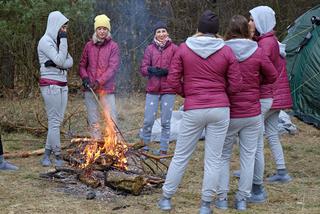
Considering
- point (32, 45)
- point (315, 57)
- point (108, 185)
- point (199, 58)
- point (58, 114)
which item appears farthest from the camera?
point (32, 45)

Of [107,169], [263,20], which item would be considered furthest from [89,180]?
[263,20]

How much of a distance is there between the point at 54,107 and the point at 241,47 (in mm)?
2665

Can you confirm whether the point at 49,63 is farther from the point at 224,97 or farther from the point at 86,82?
the point at 224,97

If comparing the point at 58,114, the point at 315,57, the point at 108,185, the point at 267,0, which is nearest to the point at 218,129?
the point at 108,185

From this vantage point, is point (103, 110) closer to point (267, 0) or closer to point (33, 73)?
point (33, 73)

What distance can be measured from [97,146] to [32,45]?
5904mm

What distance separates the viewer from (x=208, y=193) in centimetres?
513

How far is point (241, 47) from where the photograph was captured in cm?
525

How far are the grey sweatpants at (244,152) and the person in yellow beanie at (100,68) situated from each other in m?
2.43

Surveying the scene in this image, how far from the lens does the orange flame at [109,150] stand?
6.27 m

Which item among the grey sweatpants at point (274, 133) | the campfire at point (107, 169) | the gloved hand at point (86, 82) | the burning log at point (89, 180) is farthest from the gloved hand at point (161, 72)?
the burning log at point (89, 180)

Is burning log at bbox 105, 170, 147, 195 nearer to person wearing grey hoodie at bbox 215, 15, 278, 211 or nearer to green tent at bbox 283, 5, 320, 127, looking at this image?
person wearing grey hoodie at bbox 215, 15, 278, 211

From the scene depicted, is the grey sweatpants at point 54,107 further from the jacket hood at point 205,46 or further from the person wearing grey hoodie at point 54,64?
the jacket hood at point 205,46

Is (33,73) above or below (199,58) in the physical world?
below
